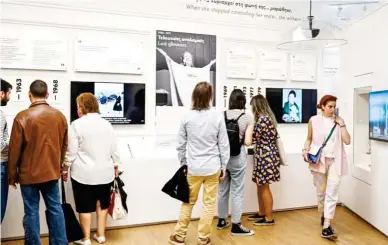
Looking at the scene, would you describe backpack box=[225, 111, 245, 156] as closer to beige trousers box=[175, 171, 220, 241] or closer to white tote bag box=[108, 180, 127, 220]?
beige trousers box=[175, 171, 220, 241]

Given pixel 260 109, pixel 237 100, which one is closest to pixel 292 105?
pixel 260 109

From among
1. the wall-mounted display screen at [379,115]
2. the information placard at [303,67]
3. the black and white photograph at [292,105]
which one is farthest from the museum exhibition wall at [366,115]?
the black and white photograph at [292,105]

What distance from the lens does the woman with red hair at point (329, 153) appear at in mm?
3508

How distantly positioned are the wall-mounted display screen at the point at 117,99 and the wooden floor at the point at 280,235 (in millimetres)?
1208

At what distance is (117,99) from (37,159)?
1380 millimetres

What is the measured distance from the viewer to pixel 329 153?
3.54 m

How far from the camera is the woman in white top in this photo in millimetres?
3127

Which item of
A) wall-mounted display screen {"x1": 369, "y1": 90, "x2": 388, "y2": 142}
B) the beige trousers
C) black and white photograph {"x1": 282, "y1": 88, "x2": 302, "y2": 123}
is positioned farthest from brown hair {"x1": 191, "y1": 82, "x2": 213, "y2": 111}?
black and white photograph {"x1": 282, "y1": 88, "x2": 302, "y2": 123}

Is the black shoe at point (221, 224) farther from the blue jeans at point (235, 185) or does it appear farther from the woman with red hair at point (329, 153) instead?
the woman with red hair at point (329, 153)

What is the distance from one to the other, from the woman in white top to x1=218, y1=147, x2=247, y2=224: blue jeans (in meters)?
1.13

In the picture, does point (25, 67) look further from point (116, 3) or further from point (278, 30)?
point (278, 30)

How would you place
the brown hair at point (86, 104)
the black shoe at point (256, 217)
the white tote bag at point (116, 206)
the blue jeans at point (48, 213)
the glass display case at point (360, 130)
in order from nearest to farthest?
the blue jeans at point (48, 213) < the brown hair at point (86, 104) < the white tote bag at point (116, 206) < the black shoe at point (256, 217) < the glass display case at point (360, 130)

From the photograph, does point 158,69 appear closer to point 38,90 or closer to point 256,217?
point 38,90

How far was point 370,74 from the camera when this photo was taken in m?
3.94
